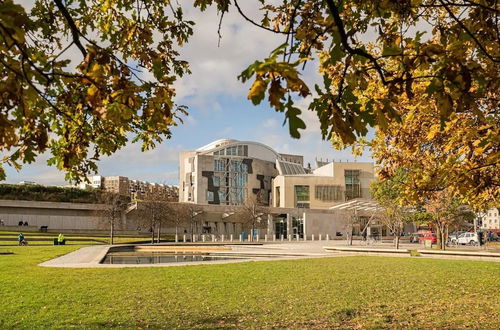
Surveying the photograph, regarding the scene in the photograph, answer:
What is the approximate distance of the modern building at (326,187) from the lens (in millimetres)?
78062

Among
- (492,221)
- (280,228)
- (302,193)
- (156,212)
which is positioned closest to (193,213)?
(156,212)

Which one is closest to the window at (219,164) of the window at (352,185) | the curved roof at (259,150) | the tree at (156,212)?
the curved roof at (259,150)

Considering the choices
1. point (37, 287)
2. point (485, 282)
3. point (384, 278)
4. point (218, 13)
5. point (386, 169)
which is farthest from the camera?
point (384, 278)

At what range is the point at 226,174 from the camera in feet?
273

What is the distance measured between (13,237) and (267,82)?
47.2 meters

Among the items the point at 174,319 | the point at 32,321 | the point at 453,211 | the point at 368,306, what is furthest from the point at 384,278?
the point at 453,211

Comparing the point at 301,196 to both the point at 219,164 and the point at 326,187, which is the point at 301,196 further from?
the point at 219,164

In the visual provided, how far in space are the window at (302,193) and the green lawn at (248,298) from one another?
63109 millimetres

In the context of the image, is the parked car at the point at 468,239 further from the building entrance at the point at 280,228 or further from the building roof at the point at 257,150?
the building roof at the point at 257,150

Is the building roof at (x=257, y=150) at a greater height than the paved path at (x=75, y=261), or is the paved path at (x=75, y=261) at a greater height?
the building roof at (x=257, y=150)

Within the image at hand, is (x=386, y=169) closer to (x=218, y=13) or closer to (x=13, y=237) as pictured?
(x=218, y=13)

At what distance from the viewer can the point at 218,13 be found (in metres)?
5.00

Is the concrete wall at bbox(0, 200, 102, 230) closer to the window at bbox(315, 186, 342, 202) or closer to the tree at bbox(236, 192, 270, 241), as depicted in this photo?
the tree at bbox(236, 192, 270, 241)

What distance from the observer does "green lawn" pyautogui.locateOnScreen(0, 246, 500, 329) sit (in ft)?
25.1
